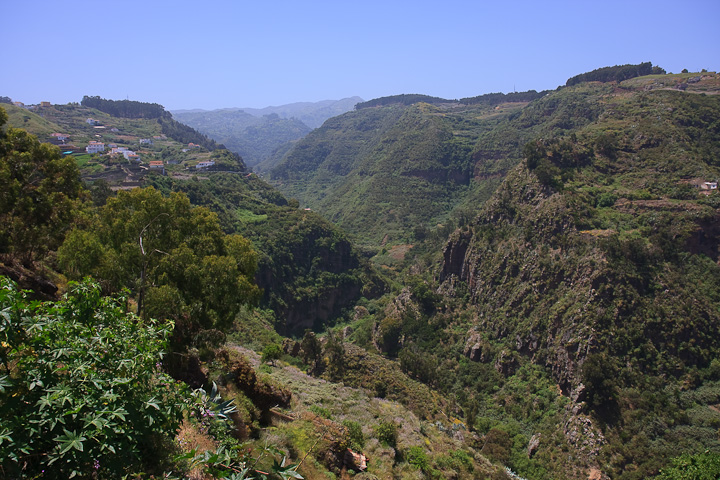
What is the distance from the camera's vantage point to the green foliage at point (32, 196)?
599 inches

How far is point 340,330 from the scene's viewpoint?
2434 inches

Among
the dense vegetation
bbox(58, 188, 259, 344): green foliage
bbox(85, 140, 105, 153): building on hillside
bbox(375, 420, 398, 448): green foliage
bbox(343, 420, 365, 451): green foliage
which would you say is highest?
the dense vegetation

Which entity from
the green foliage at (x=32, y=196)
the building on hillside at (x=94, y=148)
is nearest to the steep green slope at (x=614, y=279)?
the green foliage at (x=32, y=196)

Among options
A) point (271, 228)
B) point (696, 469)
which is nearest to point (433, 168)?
point (271, 228)

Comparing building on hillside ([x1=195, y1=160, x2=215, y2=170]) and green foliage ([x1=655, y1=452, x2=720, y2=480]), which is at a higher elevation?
building on hillside ([x1=195, y1=160, x2=215, y2=170])

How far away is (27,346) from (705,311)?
147 ft

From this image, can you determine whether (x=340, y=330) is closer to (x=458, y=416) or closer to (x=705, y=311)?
(x=458, y=416)

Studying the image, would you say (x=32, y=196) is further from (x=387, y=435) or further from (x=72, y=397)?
(x=387, y=435)

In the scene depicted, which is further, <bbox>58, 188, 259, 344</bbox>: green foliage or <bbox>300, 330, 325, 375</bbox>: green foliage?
<bbox>300, 330, 325, 375</bbox>: green foliage

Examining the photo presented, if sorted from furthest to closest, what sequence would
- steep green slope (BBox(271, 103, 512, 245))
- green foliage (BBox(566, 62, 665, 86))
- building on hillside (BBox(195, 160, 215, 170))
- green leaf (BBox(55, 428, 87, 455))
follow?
steep green slope (BBox(271, 103, 512, 245))
green foliage (BBox(566, 62, 665, 86))
building on hillside (BBox(195, 160, 215, 170))
green leaf (BBox(55, 428, 87, 455))

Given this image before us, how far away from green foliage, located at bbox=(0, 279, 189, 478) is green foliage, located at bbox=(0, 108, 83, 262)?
1192 centimetres

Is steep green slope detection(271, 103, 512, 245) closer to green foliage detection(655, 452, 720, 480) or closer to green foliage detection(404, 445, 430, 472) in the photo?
green foliage detection(655, 452, 720, 480)

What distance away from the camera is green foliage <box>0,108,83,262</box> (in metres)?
15.2

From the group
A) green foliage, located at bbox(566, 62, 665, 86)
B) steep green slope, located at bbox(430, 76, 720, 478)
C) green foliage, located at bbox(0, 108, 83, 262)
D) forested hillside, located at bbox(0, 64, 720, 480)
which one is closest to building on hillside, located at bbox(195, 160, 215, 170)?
forested hillside, located at bbox(0, 64, 720, 480)
